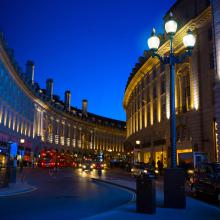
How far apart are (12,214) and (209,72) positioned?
29.5 metres

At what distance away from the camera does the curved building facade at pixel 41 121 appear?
58.2 meters

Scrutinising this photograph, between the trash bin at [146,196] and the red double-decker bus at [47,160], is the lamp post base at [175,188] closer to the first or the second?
the trash bin at [146,196]

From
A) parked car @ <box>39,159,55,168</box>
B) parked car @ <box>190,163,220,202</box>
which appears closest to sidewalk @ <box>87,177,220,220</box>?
parked car @ <box>190,163,220,202</box>

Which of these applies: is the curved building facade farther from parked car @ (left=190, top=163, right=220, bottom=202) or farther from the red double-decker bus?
parked car @ (left=190, top=163, right=220, bottom=202)

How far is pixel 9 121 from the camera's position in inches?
2379

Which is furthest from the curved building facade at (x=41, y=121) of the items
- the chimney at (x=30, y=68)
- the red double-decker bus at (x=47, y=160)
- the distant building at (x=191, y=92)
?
the distant building at (x=191, y=92)

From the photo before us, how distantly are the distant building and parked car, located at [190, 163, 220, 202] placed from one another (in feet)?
46.2

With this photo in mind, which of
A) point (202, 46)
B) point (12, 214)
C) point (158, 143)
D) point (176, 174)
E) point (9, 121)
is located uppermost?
point (202, 46)

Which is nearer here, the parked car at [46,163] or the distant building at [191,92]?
the distant building at [191,92]

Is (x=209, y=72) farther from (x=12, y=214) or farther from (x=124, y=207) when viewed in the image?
(x=12, y=214)

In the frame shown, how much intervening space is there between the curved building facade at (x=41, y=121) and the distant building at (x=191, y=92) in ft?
73.2

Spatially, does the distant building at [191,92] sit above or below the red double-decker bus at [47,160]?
above

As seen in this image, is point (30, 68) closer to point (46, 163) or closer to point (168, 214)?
point (46, 163)

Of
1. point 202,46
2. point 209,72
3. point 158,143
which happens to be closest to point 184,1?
point 202,46
